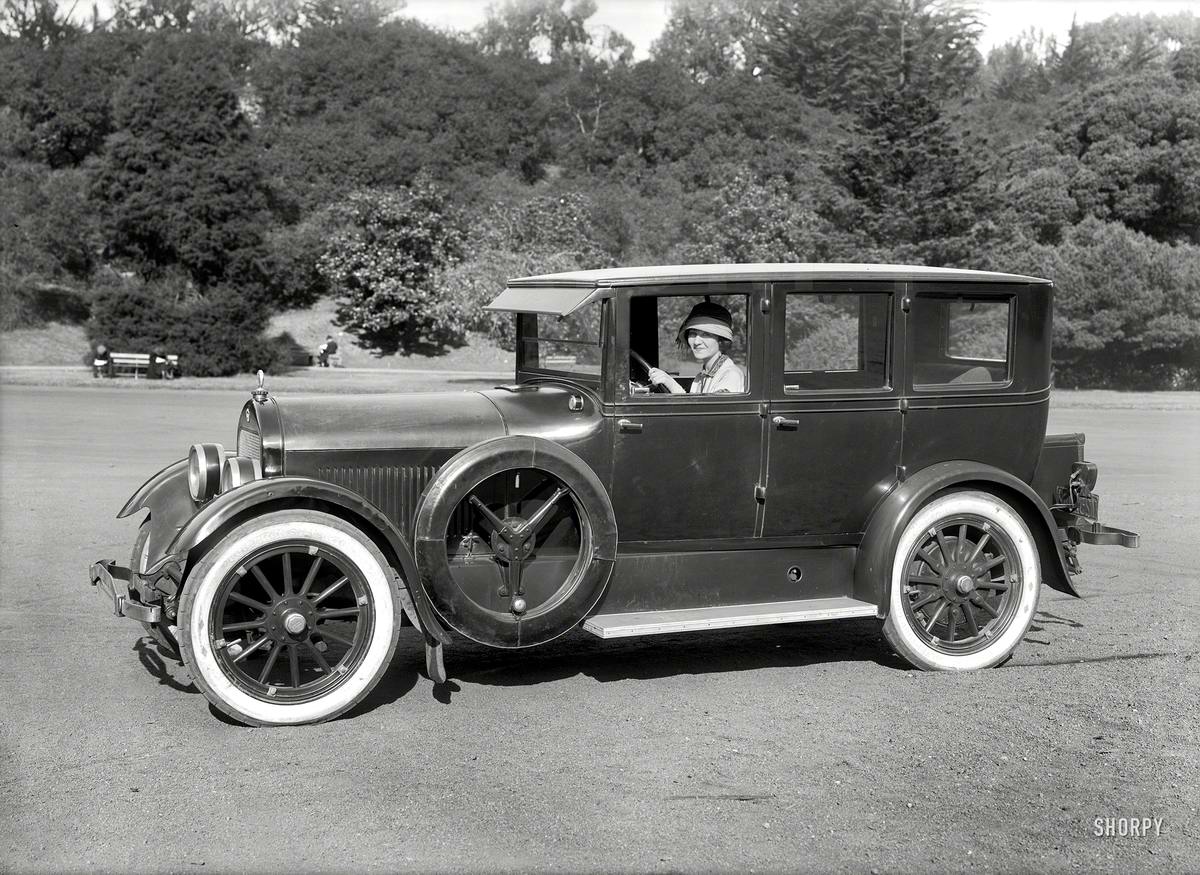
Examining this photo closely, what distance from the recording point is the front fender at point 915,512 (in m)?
5.30

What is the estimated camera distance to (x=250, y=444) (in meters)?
5.20

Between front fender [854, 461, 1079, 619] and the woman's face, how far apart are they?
1076 millimetres

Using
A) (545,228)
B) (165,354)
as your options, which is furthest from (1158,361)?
(165,354)

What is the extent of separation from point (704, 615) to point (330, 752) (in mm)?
1732

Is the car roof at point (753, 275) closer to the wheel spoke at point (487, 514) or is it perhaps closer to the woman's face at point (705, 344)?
the woman's face at point (705, 344)

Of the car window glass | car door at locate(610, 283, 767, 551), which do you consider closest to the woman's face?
car door at locate(610, 283, 767, 551)

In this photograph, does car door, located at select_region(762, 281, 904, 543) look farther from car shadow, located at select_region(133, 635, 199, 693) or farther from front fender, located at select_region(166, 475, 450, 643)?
car shadow, located at select_region(133, 635, 199, 693)

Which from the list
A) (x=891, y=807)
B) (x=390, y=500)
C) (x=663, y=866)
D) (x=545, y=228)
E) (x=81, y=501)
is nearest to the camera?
(x=663, y=866)

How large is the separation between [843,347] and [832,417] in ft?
1.46

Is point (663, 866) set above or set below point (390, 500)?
below

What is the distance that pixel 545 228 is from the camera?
31922 mm

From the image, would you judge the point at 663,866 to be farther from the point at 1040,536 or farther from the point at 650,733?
the point at 1040,536

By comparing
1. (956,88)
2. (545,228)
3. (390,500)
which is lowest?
(390,500)

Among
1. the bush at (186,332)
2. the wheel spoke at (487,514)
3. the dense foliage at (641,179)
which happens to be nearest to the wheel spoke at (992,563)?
the wheel spoke at (487,514)
